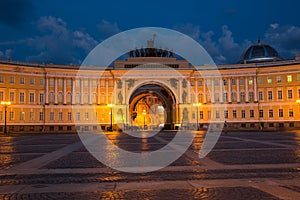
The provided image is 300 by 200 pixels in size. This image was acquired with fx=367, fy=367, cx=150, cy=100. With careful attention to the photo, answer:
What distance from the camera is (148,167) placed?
13398 millimetres

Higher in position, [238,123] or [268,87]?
[268,87]

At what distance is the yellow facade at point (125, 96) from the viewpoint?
72.7 meters

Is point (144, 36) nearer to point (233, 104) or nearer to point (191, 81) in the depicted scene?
point (191, 81)

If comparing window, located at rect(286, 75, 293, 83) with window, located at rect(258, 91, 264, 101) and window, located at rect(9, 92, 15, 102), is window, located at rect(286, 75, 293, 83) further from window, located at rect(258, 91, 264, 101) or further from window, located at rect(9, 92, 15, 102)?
window, located at rect(9, 92, 15, 102)

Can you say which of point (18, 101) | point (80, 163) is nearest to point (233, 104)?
point (18, 101)

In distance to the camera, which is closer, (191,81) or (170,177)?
(170,177)

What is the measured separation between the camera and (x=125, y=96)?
80.1m

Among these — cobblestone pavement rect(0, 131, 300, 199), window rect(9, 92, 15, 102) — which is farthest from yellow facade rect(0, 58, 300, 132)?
cobblestone pavement rect(0, 131, 300, 199)

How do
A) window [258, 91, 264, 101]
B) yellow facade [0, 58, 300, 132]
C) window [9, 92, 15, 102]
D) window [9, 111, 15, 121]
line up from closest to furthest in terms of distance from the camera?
window [9, 111, 15, 121]
window [9, 92, 15, 102]
yellow facade [0, 58, 300, 132]
window [258, 91, 264, 101]

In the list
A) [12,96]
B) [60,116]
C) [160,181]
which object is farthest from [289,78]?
[160,181]

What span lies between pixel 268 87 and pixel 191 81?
53.5 feet

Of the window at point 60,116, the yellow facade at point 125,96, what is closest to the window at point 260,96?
the yellow facade at point 125,96

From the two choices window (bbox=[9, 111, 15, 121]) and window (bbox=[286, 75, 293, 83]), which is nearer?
window (bbox=[9, 111, 15, 121])

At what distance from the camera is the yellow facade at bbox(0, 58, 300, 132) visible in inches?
2862
